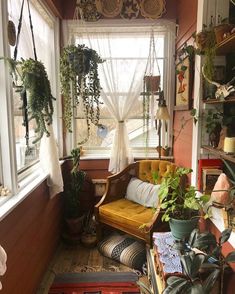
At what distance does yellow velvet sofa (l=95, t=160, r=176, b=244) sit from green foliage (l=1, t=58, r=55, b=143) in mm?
1140

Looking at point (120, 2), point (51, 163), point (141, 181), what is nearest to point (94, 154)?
point (141, 181)

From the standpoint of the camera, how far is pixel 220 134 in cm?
187

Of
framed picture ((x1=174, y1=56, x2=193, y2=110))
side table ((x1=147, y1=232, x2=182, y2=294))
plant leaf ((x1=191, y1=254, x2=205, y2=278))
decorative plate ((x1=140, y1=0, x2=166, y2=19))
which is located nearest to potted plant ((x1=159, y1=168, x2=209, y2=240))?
side table ((x1=147, y1=232, x2=182, y2=294))

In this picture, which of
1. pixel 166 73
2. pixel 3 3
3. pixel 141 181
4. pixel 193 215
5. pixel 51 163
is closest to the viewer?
pixel 3 3

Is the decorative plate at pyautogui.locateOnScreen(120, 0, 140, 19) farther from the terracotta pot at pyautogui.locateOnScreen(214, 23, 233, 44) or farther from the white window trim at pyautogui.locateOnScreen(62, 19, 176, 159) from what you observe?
the terracotta pot at pyautogui.locateOnScreen(214, 23, 233, 44)

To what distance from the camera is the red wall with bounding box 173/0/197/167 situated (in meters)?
2.36

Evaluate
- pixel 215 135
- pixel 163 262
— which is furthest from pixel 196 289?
pixel 215 135

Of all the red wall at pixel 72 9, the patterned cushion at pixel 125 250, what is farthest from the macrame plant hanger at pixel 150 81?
the patterned cushion at pixel 125 250

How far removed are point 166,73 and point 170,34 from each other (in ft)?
1.45

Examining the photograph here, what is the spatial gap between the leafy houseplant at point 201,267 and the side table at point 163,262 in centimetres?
17

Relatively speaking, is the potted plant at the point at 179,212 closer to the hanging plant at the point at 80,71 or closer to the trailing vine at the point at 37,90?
the trailing vine at the point at 37,90

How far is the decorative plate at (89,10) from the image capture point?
2801 millimetres

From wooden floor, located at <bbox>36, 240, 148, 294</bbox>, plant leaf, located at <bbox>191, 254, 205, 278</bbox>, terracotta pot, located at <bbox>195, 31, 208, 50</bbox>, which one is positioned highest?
terracotta pot, located at <bbox>195, 31, 208, 50</bbox>

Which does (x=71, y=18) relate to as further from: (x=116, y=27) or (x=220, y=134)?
(x=220, y=134)
